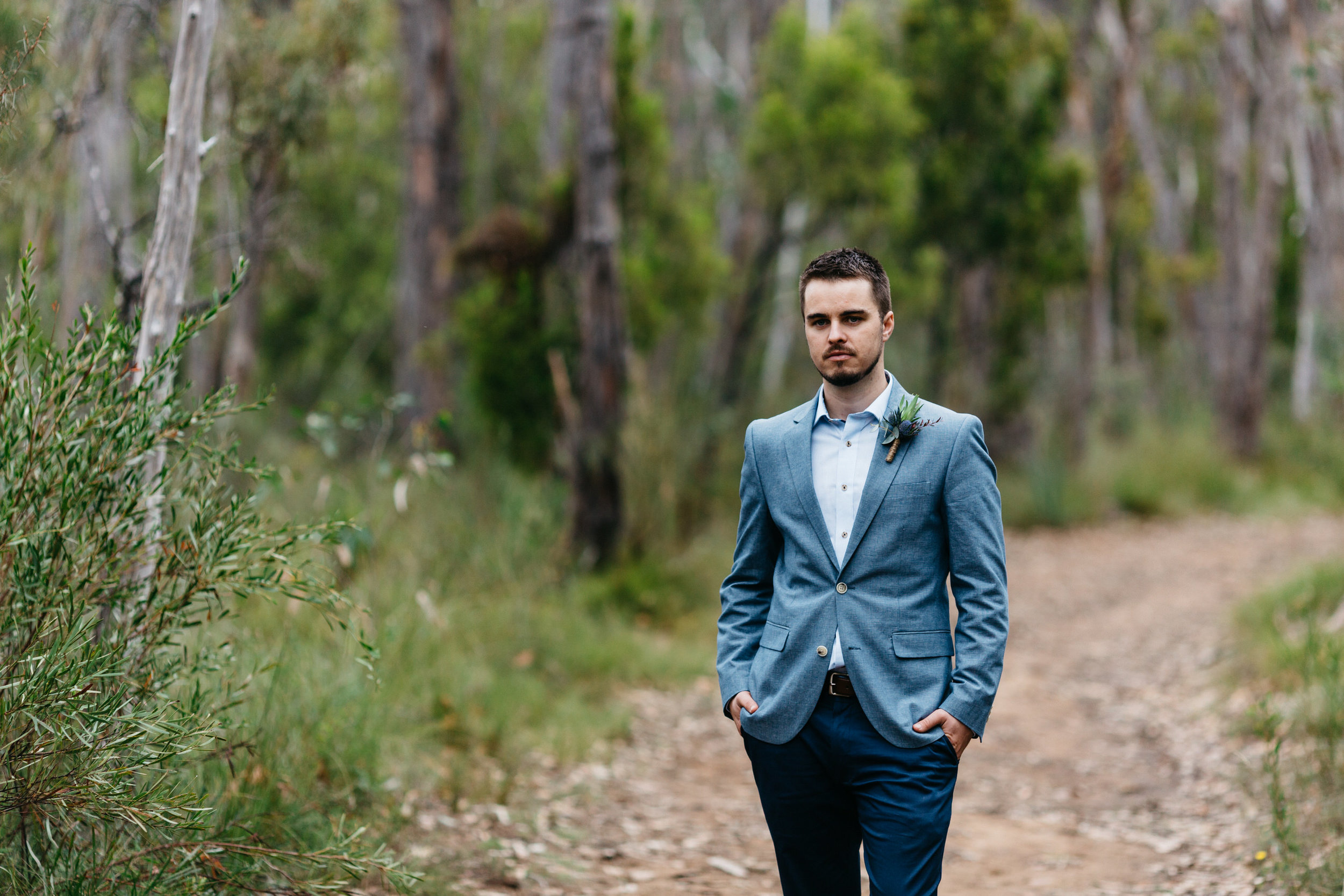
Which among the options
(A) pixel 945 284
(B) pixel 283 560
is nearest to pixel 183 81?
(B) pixel 283 560

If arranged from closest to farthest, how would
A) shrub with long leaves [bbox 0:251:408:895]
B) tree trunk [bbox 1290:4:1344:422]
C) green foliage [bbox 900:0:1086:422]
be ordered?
1. shrub with long leaves [bbox 0:251:408:895]
2. tree trunk [bbox 1290:4:1344:422]
3. green foliage [bbox 900:0:1086:422]

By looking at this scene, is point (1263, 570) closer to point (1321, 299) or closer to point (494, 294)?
point (1321, 299)

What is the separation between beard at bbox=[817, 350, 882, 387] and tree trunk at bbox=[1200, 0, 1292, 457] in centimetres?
1531

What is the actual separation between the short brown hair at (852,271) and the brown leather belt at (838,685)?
83 centimetres

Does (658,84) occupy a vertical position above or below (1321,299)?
above

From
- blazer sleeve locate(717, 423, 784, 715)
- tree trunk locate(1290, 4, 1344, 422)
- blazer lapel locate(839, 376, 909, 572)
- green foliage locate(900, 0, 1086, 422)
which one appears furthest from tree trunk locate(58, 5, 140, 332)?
green foliage locate(900, 0, 1086, 422)

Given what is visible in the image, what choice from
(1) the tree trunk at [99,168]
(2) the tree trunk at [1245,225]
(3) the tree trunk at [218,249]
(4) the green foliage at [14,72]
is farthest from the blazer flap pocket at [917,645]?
(2) the tree trunk at [1245,225]

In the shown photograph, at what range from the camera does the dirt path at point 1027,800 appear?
462 centimetres

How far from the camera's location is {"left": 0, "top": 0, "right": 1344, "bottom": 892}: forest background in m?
5.88

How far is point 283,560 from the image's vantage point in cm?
327

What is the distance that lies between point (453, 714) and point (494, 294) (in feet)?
14.6

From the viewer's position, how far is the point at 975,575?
2.70 m

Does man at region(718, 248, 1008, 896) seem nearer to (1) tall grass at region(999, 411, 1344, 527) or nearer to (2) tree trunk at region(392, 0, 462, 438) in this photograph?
(2) tree trunk at region(392, 0, 462, 438)

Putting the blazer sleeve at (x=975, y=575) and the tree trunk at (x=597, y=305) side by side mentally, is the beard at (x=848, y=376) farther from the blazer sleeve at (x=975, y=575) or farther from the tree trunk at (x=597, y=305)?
the tree trunk at (x=597, y=305)
